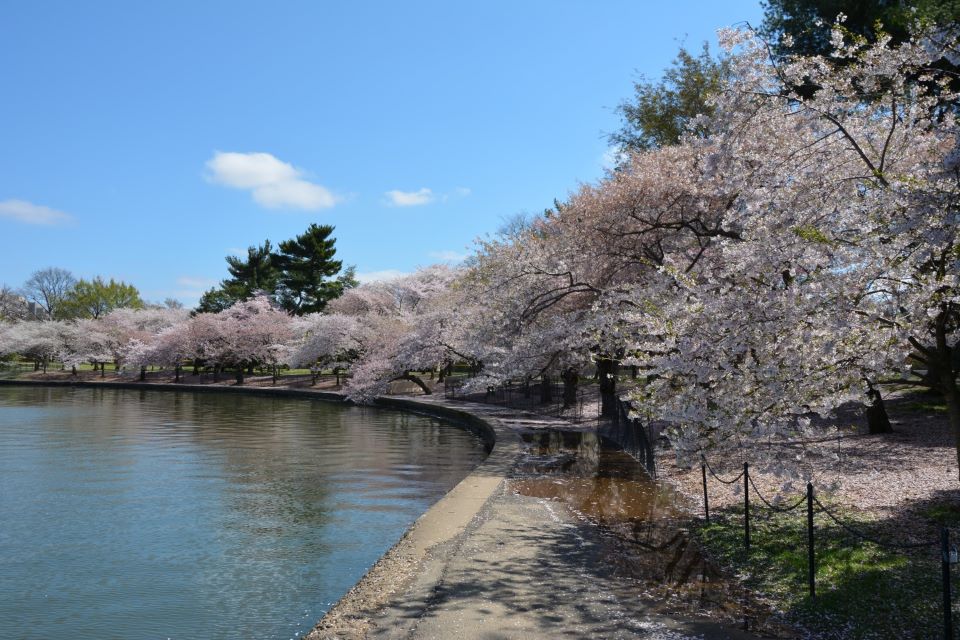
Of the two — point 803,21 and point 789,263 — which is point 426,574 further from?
point 803,21

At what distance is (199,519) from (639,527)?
8088 millimetres

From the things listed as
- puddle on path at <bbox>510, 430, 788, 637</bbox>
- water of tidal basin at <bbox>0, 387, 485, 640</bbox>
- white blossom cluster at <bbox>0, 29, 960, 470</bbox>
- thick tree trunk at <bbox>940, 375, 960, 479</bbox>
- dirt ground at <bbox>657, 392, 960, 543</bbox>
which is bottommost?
water of tidal basin at <bbox>0, 387, 485, 640</bbox>

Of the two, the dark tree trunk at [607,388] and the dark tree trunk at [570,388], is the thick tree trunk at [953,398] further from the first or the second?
the dark tree trunk at [570,388]

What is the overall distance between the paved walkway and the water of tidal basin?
5.46ft

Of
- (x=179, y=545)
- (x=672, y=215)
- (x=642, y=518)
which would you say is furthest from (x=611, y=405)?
(x=179, y=545)

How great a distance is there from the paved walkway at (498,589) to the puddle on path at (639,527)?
265 millimetres

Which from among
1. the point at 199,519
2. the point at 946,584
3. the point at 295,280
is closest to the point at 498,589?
the point at 946,584

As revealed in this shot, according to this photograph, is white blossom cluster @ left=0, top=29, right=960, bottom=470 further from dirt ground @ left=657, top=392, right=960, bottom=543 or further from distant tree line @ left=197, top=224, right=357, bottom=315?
distant tree line @ left=197, top=224, right=357, bottom=315

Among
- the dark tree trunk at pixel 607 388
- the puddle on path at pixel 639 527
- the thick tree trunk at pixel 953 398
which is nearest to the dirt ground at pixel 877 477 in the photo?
the puddle on path at pixel 639 527

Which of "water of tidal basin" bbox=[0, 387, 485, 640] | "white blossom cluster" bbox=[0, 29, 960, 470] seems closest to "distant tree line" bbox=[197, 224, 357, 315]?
"water of tidal basin" bbox=[0, 387, 485, 640]

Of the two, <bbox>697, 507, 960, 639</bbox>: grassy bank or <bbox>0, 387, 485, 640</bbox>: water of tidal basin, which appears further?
<bbox>0, 387, 485, 640</bbox>: water of tidal basin

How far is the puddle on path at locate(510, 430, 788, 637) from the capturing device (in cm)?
669

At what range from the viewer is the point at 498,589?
22.8 feet

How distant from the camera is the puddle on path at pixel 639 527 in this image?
22.0 ft
